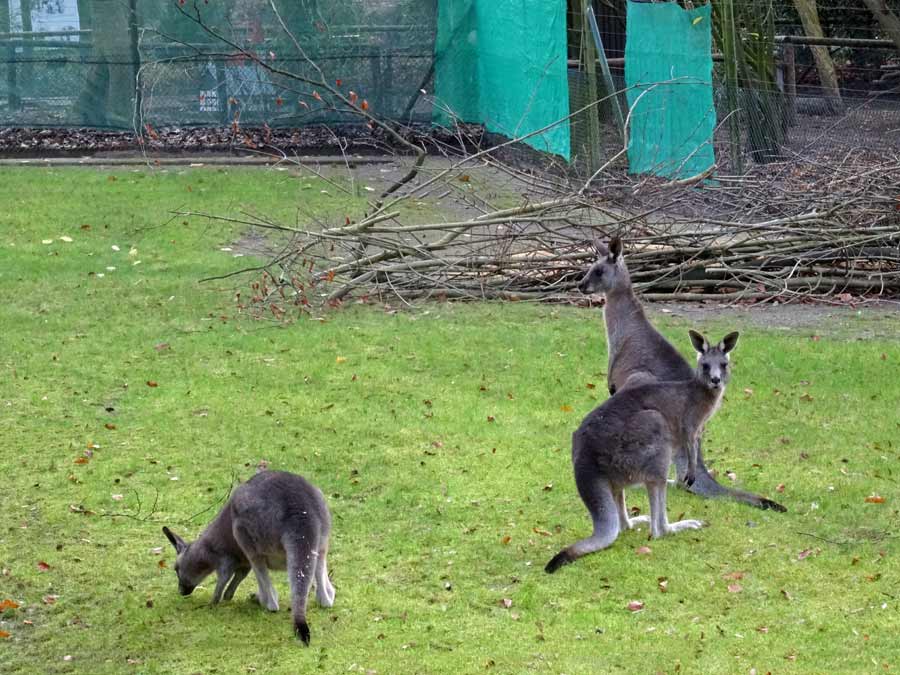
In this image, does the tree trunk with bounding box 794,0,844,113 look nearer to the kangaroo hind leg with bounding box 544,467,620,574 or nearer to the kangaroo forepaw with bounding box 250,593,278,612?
the kangaroo hind leg with bounding box 544,467,620,574

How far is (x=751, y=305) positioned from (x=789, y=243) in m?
0.65

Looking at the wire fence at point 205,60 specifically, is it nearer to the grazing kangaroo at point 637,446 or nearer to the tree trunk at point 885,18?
the tree trunk at point 885,18

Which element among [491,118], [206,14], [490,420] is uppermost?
[206,14]

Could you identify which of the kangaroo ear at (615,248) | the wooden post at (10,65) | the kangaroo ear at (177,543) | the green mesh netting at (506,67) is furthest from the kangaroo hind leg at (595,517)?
the wooden post at (10,65)

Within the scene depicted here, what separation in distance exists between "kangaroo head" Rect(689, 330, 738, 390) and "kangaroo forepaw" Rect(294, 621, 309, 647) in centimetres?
259

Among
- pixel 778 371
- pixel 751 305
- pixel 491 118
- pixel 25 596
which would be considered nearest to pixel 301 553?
pixel 25 596

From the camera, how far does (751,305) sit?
1133 cm

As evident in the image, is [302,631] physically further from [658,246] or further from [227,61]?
[227,61]

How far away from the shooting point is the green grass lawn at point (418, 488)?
5.38m

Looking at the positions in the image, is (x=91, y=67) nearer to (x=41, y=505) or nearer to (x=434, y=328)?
(x=434, y=328)

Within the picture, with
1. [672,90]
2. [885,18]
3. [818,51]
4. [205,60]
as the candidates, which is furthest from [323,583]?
[818,51]

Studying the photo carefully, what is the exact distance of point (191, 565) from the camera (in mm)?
5836

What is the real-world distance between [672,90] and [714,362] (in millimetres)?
8141

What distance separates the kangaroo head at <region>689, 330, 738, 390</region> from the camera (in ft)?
21.8
